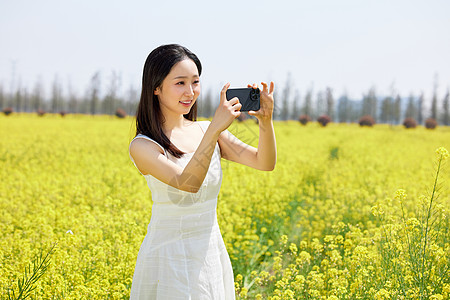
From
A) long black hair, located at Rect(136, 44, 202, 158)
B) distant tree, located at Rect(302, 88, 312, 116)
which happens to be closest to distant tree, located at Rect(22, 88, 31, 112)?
distant tree, located at Rect(302, 88, 312, 116)

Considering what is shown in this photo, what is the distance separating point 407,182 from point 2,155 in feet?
28.2

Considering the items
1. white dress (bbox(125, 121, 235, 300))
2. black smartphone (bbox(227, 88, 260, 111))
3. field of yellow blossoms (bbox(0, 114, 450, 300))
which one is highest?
black smartphone (bbox(227, 88, 260, 111))

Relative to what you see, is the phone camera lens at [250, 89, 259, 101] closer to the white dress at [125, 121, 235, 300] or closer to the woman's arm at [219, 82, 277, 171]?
the woman's arm at [219, 82, 277, 171]

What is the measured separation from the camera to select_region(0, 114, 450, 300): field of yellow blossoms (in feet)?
8.04

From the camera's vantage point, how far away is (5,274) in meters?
2.70

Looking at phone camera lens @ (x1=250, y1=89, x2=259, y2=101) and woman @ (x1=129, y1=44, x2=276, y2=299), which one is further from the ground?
phone camera lens @ (x1=250, y1=89, x2=259, y2=101)

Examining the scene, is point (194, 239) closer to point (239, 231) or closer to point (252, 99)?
point (252, 99)

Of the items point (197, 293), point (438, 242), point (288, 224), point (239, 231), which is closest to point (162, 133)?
point (197, 293)

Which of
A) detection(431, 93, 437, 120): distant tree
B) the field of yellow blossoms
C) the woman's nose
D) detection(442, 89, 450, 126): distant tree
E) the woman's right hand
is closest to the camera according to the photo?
the woman's right hand

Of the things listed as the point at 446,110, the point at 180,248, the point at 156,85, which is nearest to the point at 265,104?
the point at 156,85

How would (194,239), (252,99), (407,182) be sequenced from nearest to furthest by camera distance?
1. (252,99)
2. (194,239)
3. (407,182)

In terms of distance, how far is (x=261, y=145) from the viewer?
5.56 feet

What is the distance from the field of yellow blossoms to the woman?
16 cm

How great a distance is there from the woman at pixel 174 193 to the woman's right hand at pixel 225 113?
0.12 metres
